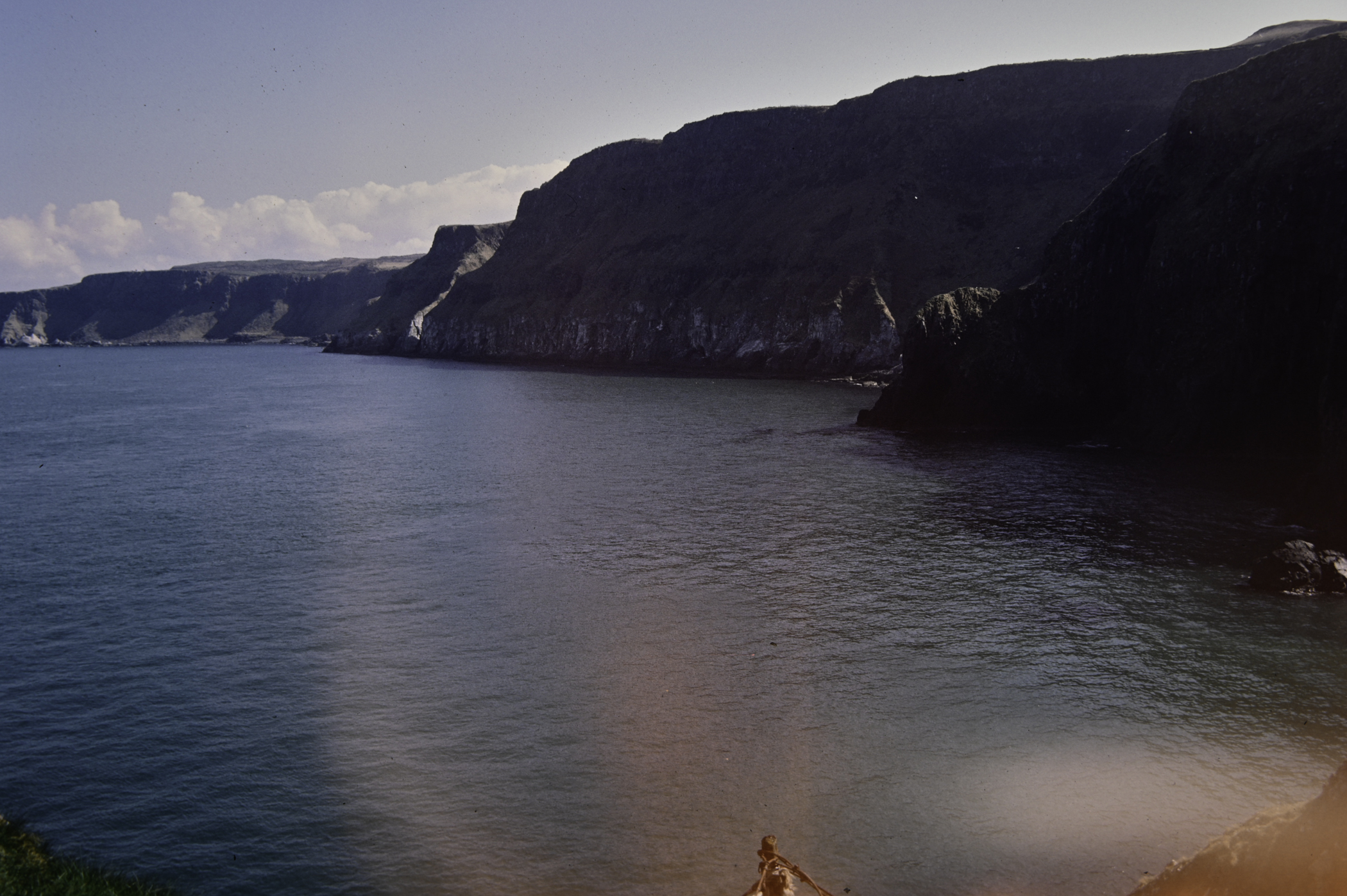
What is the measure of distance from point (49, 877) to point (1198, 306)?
2807 inches

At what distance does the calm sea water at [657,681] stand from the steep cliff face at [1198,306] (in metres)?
9.24

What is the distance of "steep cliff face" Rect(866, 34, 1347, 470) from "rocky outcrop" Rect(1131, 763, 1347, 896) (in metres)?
36.0

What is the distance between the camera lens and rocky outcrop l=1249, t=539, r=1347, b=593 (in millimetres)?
36000

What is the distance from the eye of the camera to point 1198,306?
218ft

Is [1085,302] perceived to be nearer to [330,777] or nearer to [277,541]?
[277,541]

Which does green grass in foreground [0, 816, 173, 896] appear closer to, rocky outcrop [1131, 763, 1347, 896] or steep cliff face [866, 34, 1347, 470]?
rocky outcrop [1131, 763, 1347, 896]

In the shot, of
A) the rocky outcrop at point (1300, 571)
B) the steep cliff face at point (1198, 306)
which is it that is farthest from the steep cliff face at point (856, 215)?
the rocky outcrop at point (1300, 571)

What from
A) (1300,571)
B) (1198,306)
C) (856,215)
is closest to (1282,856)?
(1300,571)

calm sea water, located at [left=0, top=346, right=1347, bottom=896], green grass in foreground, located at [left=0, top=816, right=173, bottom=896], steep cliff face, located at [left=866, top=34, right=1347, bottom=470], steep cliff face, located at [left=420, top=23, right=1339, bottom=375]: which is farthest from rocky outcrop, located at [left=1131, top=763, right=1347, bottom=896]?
steep cliff face, located at [left=420, top=23, right=1339, bottom=375]

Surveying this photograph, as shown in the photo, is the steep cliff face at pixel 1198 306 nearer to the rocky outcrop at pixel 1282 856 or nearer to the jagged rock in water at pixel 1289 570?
the jagged rock in water at pixel 1289 570

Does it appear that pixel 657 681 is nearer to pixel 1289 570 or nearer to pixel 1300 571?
pixel 1289 570

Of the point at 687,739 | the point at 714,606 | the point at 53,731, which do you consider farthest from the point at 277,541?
the point at 687,739

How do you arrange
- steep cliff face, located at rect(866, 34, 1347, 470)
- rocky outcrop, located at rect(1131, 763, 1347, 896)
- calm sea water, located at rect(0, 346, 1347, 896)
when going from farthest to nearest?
steep cliff face, located at rect(866, 34, 1347, 470)
calm sea water, located at rect(0, 346, 1347, 896)
rocky outcrop, located at rect(1131, 763, 1347, 896)

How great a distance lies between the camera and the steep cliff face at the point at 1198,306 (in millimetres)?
57812
